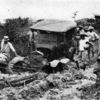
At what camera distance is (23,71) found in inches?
552

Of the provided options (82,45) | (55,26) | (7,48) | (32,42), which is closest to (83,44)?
(82,45)

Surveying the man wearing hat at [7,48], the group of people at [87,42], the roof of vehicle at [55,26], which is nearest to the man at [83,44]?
the group of people at [87,42]

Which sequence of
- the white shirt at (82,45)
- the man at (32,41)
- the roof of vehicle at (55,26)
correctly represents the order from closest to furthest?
the white shirt at (82,45) → the roof of vehicle at (55,26) → the man at (32,41)

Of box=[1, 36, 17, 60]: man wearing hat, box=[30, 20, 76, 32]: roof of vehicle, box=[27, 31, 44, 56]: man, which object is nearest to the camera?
box=[1, 36, 17, 60]: man wearing hat

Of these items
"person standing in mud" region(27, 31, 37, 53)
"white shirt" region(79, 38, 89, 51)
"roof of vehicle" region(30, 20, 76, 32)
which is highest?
"roof of vehicle" region(30, 20, 76, 32)

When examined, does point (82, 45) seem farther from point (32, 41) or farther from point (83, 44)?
point (32, 41)

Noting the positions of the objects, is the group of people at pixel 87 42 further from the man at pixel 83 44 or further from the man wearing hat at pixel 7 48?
the man wearing hat at pixel 7 48

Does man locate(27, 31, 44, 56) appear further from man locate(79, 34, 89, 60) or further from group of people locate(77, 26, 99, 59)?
man locate(79, 34, 89, 60)

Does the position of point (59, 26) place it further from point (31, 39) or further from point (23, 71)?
point (23, 71)

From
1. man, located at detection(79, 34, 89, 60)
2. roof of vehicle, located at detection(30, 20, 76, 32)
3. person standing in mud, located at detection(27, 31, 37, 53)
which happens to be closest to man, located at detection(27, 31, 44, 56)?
person standing in mud, located at detection(27, 31, 37, 53)

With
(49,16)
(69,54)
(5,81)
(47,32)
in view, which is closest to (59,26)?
(47,32)

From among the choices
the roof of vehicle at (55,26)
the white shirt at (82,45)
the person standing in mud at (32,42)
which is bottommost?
the person standing in mud at (32,42)

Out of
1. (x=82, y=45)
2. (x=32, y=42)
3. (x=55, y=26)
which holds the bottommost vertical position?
(x=32, y=42)

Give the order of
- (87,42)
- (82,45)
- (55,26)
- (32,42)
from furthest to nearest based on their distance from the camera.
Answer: (32,42) < (55,26) < (87,42) < (82,45)
